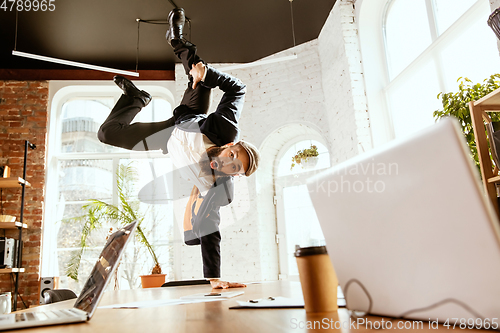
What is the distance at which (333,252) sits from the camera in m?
0.60

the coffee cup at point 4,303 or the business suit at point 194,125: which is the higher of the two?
the business suit at point 194,125

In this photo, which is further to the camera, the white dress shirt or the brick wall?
the brick wall

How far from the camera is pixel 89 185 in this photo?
5059 mm

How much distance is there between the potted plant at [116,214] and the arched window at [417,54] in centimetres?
298

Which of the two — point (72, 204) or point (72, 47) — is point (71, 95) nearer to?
point (72, 47)

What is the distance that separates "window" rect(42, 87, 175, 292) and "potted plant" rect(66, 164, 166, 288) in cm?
7

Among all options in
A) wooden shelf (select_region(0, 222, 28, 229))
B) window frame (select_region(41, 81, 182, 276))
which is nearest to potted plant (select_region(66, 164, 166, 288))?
window frame (select_region(41, 81, 182, 276))

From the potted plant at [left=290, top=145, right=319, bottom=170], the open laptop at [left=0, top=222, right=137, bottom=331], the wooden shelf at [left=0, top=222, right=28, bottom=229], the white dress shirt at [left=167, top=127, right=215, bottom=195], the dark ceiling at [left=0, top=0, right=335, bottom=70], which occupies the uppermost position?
the dark ceiling at [left=0, top=0, right=335, bottom=70]

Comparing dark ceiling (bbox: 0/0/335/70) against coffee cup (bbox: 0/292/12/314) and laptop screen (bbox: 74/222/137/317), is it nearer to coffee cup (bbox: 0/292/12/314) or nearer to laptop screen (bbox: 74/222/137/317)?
coffee cup (bbox: 0/292/12/314)

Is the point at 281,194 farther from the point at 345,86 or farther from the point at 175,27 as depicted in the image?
the point at 175,27

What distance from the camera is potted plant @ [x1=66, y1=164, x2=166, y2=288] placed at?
454 cm

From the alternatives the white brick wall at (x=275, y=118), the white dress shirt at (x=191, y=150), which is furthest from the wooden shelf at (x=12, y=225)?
the white dress shirt at (x=191, y=150)

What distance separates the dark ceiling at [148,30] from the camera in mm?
4016

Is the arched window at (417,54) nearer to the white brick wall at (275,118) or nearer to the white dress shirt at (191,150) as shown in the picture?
the white brick wall at (275,118)
